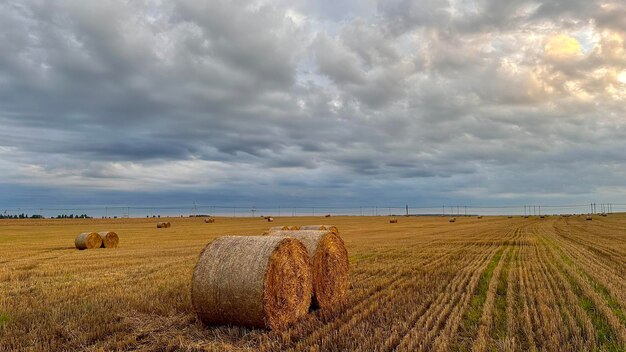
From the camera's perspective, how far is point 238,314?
790 centimetres

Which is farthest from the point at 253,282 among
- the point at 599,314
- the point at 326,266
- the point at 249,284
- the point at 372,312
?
the point at 599,314

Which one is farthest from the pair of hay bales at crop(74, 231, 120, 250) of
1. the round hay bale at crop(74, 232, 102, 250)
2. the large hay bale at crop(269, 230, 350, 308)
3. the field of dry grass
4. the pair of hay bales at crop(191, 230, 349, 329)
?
the pair of hay bales at crop(191, 230, 349, 329)

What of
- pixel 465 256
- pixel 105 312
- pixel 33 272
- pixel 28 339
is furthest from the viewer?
pixel 465 256

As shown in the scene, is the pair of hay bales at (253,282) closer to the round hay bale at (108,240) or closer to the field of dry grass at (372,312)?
the field of dry grass at (372,312)

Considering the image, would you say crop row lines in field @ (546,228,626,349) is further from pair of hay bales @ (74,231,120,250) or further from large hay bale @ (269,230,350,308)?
pair of hay bales @ (74,231,120,250)

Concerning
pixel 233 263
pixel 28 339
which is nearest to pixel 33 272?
pixel 28 339

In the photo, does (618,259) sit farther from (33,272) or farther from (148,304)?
(33,272)

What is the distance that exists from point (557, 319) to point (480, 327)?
164 cm

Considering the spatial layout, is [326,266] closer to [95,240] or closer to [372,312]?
[372,312]

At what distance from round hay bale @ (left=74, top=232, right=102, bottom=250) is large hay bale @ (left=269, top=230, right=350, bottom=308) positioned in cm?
1944

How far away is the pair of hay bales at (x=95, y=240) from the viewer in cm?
2555

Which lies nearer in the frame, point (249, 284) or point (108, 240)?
point (249, 284)

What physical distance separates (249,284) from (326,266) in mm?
2782

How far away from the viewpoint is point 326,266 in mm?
10320
